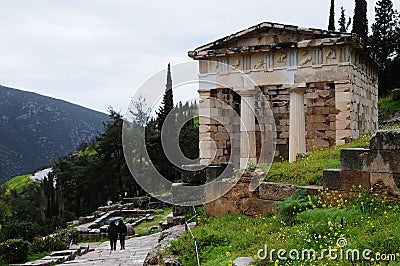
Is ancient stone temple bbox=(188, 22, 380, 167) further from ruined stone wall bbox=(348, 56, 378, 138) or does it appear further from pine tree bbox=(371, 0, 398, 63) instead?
pine tree bbox=(371, 0, 398, 63)

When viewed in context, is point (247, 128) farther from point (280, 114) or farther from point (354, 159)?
point (354, 159)

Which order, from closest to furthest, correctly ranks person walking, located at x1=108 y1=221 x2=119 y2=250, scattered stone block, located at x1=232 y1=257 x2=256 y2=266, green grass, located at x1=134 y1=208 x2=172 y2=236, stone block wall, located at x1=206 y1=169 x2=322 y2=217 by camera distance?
scattered stone block, located at x1=232 y1=257 x2=256 y2=266, stone block wall, located at x1=206 y1=169 x2=322 y2=217, person walking, located at x1=108 y1=221 x2=119 y2=250, green grass, located at x1=134 y1=208 x2=172 y2=236

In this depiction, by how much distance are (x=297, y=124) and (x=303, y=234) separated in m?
12.4

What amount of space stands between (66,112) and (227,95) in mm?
148667

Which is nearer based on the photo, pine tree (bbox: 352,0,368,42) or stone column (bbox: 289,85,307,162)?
stone column (bbox: 289,85,307,162)

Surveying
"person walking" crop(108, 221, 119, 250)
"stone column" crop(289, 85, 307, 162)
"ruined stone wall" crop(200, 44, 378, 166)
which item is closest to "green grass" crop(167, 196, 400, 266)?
"person walking" crop(108, 221, 119, 250)

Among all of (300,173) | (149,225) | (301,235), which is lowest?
(149,225)

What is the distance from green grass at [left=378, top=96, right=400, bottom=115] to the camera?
33412 millimetres

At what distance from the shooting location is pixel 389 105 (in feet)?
114

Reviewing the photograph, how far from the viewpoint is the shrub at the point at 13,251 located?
15.1 m

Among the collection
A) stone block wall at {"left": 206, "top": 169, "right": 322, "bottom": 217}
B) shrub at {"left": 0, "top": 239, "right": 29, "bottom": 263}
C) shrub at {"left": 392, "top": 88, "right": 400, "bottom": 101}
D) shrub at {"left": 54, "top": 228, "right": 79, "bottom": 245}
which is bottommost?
shrub at {"left": 54, "top": 228, "right": 79, "bottom": 245}

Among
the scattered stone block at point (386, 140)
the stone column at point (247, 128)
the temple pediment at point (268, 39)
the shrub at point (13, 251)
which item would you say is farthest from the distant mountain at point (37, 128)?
the scattered stone block at point (386, 140)

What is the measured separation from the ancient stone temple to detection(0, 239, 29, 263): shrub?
8122 mm

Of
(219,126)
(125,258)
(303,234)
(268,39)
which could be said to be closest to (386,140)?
(303,234)
